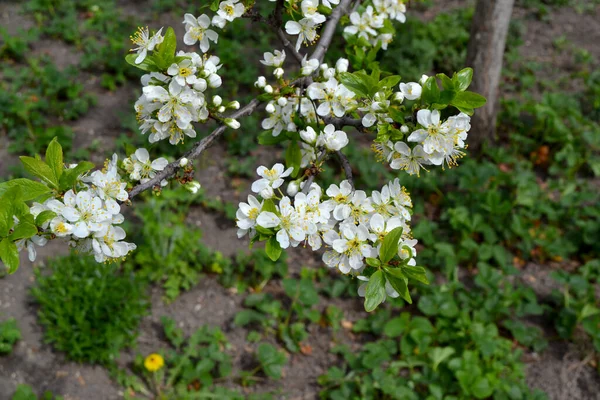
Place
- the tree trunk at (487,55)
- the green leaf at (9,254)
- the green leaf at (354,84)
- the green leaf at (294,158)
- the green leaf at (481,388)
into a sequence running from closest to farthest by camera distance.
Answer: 1. the green leaf at (9,254)
2. the green leaf at (354,84)
3. the green leaf at (294,158)
4. the green leaf at (481,388)
5. the tree trunk at (487,55)

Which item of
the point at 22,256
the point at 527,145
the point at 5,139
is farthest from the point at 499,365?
the point at 5,139

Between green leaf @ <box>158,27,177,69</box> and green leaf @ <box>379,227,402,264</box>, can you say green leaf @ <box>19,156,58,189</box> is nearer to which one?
green leaf @ <box>158,27,177,69</box>

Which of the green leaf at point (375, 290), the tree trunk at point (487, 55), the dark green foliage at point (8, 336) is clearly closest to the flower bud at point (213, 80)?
the green leaf at point (375, 290)

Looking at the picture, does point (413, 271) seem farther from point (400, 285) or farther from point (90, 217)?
point (90, 217)

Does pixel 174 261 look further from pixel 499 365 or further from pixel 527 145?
pixel 527 145

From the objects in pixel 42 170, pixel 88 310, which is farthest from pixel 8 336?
pixel 42 170

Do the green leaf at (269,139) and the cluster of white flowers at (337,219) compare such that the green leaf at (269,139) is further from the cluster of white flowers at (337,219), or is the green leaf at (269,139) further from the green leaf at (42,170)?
the green leaf at (42,170)
